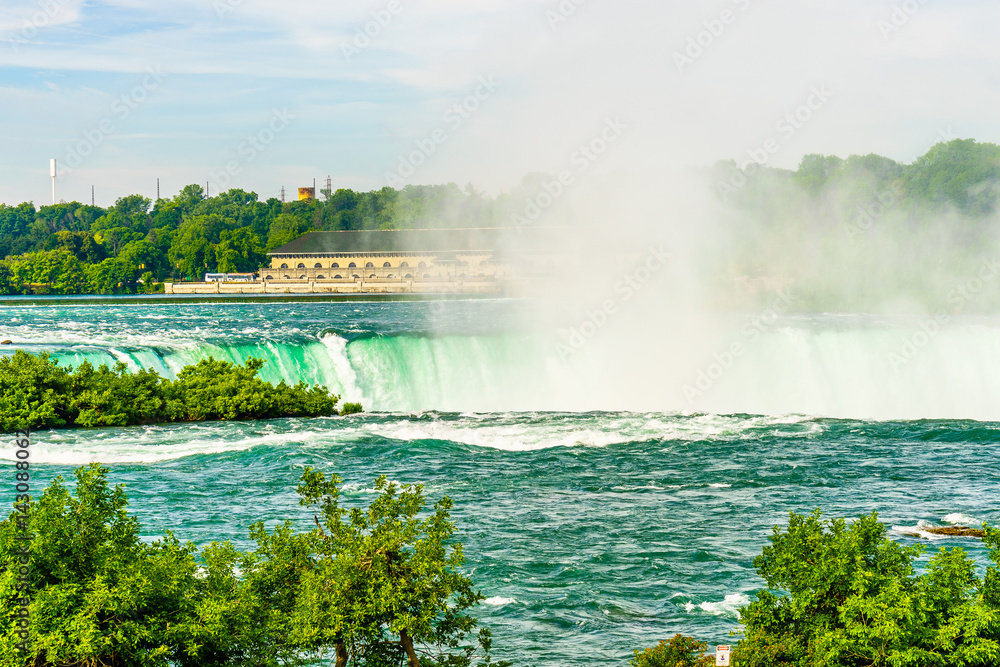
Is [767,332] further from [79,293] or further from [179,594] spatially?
[79,293]

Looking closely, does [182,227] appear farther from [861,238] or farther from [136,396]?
[136,396]

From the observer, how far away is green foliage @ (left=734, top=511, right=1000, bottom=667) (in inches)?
241

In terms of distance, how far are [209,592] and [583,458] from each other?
39.9ft

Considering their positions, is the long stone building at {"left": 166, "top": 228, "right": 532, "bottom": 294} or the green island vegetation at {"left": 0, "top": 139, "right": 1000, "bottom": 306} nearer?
the green island vegetation at {"left": 0, "top": 139, "right": 1000, "bottom": 306}

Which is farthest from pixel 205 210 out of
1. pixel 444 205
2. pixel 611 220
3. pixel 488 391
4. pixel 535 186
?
pixel 488 391

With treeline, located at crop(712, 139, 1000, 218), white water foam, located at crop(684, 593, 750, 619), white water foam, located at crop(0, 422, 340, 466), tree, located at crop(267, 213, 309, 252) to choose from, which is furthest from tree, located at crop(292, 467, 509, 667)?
tree, located at crop(267, 213, 309, 252)

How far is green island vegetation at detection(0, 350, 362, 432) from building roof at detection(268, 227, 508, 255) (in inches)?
2860

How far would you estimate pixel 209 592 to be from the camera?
6.57 meters

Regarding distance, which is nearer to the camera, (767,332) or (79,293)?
(767,332)

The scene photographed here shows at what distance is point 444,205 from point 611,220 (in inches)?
2975

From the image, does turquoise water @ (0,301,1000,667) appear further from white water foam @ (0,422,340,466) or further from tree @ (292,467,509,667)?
tree @ (292,467,509,667)

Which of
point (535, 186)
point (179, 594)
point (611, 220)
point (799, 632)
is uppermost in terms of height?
point (535, 186)

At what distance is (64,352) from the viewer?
2556cm

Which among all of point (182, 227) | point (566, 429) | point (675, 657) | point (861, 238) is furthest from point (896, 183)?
point (182, 227)
